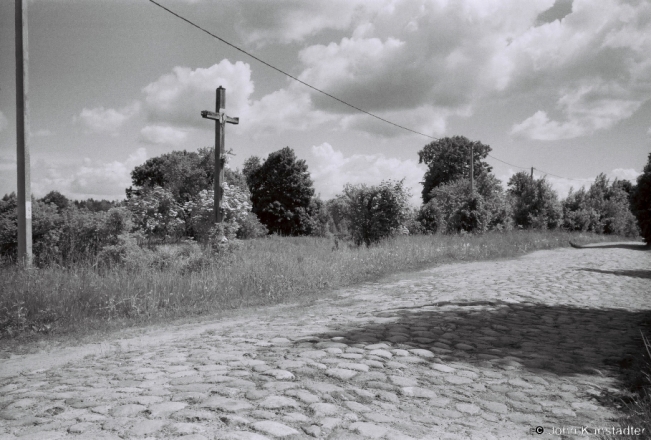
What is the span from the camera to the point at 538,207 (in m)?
31.2

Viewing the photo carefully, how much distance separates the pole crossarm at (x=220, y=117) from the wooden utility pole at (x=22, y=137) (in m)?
3.95

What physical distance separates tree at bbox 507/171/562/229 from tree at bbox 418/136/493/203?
1792cm

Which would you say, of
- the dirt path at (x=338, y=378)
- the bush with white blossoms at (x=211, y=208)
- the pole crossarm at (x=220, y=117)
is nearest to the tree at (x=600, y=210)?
the bush with white blossoms at (x=211, y=208)

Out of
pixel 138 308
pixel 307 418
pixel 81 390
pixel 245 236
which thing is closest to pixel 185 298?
pixel 138 308

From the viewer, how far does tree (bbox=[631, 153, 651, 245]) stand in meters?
23.0

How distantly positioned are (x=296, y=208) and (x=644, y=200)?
92.9 ft

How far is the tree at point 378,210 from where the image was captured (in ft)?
59.4

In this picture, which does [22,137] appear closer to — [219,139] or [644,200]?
[219,139]

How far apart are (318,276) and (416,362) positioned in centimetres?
587

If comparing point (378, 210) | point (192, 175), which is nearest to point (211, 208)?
point (378, 210)

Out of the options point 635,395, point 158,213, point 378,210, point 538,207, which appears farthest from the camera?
point 538,207

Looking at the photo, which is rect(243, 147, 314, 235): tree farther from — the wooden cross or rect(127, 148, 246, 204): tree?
the wooden cross

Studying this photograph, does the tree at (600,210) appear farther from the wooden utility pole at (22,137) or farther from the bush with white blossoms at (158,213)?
the wooden utility pole at (22,137)

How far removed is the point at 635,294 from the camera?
28.7 ft
